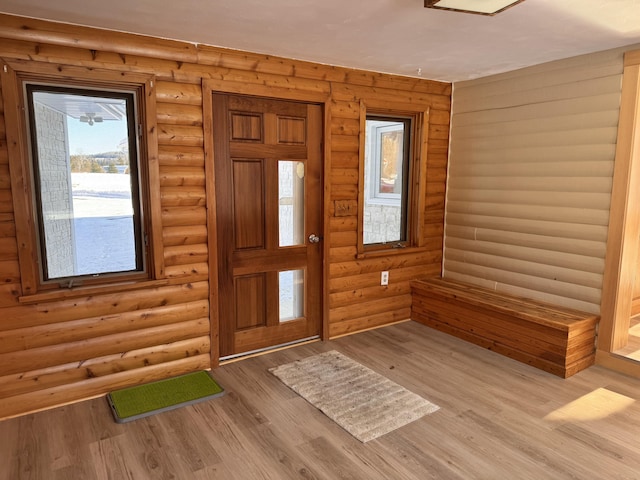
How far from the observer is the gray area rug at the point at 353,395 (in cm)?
259

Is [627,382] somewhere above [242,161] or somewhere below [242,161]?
below

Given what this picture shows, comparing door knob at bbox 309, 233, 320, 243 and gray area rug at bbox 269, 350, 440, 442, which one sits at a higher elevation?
door knob at bbox 309, 233, 320, 243

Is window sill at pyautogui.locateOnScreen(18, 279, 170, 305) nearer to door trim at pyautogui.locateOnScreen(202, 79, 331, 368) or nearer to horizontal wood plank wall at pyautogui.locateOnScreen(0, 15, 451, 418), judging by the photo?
horizontal wood plank wall at pyautogui.locateOnScreen(0, 15, 451, 418)

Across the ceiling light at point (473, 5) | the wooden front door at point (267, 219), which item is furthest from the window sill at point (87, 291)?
the ceiling light at point (473, 5)

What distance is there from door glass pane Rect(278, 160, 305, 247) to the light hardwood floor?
44.5 inches

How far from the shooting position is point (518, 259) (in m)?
3.81

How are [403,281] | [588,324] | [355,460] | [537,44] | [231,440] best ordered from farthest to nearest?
[403,281] < [588,324] < [537,44] < [231,440] < [355,460]

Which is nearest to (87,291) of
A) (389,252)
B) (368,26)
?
(368,26)

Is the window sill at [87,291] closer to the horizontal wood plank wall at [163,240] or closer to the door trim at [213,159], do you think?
the horizontal wood plank wall at [163,240]

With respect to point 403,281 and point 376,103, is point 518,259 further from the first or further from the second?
point 376,103

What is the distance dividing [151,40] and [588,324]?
3.65m

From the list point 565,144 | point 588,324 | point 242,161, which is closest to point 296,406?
point 242,161

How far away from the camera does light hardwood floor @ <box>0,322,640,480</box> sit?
7.13 feet

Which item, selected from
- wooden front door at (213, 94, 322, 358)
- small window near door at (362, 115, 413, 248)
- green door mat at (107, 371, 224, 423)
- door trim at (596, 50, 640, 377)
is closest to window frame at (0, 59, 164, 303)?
wooden front door at (213, 94, 322, 358)
